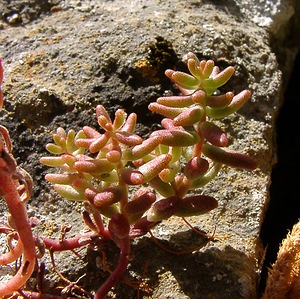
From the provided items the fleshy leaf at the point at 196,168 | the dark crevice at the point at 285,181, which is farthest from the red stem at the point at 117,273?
the dark crevice at the point at 285,181

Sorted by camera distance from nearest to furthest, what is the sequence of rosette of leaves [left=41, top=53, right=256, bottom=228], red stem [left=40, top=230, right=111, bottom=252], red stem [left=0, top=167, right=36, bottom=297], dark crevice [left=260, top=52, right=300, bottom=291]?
red stem [left=0, top=167, right=36, bottom=297] < rosette of leaves [left=41, top=53, right=256, bottom=228] < red stem [left=40, top=230, right=111, bottom=252] < dark crevice [left=260, top=52, right=300, bottom=291]

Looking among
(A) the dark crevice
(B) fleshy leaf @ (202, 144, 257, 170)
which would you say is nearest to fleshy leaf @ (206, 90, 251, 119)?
(B) fleshy leaf @ (202, 144, 257, 170)

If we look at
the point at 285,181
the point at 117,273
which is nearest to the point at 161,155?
the point at 117,273

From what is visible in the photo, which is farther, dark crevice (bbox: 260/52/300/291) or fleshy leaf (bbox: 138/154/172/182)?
dark crevice (bbox: 260/52/300/291)

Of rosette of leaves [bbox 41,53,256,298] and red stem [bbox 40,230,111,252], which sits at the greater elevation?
rosette of leaves [bbox 41,53,256,298]

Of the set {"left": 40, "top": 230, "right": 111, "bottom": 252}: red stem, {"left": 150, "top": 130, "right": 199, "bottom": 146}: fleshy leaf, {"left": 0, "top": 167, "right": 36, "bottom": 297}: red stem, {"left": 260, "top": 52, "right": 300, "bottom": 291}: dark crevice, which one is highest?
{"left": 150, "top": 130, "right": 199, "bottom": 146}: fleshy leaf

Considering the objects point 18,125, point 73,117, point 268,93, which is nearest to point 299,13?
point 268,93

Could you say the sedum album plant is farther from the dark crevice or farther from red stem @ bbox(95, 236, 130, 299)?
the dark crevice
